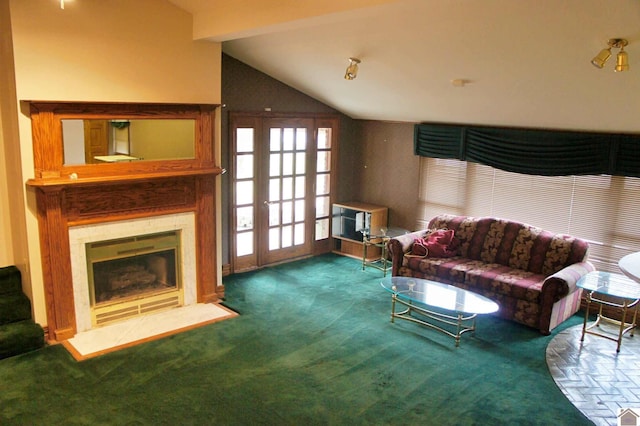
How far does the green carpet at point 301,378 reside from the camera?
140 inches

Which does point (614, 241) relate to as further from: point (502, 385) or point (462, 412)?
point (462, 412)

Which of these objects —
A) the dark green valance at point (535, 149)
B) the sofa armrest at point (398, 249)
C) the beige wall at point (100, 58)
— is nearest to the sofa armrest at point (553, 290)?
the dark green valance at point (535, 149)

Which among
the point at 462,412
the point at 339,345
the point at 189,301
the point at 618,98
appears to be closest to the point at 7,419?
the point at 189,301

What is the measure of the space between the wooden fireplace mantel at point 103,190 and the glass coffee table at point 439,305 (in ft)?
6.47

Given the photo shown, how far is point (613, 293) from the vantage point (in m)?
4.53

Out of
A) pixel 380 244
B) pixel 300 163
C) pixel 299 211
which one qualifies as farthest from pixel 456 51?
pixel 299 211

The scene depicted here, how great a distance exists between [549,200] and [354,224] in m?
2.56

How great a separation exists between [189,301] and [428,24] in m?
3.44

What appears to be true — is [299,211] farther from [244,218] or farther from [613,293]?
[613,293]

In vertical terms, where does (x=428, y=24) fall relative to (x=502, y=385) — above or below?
above

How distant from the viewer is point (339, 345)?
15.1 feet

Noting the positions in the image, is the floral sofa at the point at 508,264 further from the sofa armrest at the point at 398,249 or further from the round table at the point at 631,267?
the round table at the point at 631,267

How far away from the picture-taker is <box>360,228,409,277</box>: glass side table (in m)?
6.68

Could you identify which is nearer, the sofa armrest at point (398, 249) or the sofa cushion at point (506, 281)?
the sofa cushion at point (506, 281)
